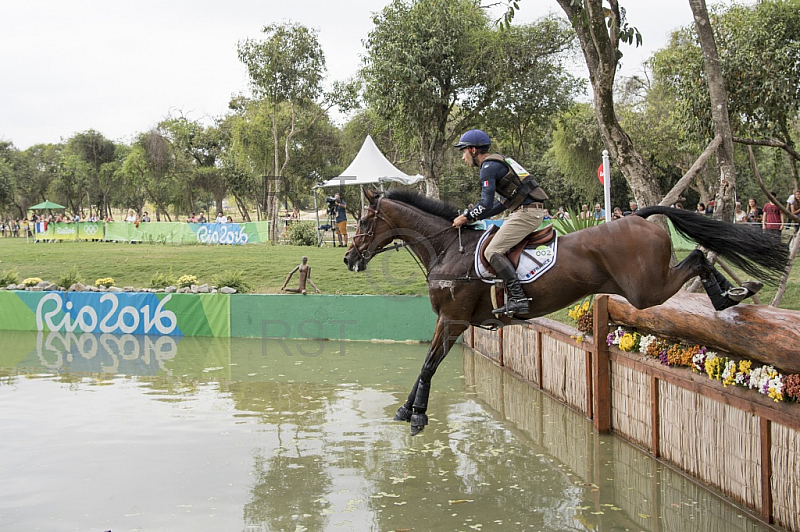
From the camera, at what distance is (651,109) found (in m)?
33.9

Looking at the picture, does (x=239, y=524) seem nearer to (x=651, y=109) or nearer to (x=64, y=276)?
(x=64, y=276)

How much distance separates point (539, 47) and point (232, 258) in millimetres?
13318

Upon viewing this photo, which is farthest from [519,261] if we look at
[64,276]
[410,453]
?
[64,276]

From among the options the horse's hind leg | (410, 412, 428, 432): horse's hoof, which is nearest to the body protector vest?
the horse's hind leg

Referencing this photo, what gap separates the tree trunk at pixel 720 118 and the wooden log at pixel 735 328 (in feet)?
4.11

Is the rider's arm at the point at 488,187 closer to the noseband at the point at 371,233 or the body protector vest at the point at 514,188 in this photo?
the body protector vest at the point at 514,188

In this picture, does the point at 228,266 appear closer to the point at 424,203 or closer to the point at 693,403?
the point at 424,203

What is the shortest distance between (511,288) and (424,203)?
1.48 meters

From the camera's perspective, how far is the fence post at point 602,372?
7.97 m

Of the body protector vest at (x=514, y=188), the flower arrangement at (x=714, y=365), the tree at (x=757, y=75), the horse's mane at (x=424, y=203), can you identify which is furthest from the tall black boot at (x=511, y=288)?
the tree at (x=757, y=75)

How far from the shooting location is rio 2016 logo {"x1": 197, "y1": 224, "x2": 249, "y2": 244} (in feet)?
98.7

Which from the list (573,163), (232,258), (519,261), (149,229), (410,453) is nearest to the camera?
(519,261)

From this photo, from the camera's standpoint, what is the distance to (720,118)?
7309mm

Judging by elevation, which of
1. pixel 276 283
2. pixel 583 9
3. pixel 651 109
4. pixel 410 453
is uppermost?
pixel 651 109
